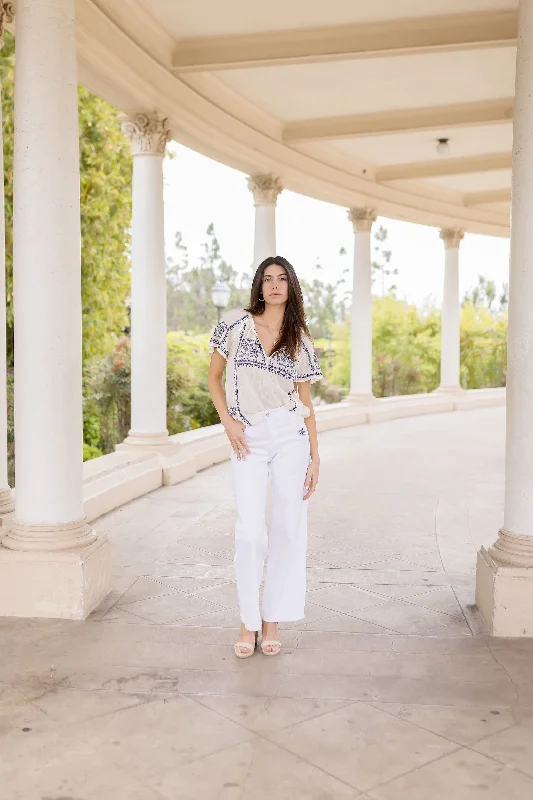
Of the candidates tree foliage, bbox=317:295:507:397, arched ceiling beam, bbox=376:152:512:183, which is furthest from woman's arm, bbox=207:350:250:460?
tree foliage, bbox=317:295:507:397

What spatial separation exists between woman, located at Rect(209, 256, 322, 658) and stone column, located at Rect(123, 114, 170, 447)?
10.5 m

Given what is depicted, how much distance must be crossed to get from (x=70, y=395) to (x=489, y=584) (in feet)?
17.7

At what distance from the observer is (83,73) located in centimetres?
1616

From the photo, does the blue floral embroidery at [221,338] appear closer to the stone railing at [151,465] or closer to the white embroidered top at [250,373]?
Result: the white embroidered top at [250,373]

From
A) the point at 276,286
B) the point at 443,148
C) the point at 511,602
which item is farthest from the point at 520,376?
the point at 443,148

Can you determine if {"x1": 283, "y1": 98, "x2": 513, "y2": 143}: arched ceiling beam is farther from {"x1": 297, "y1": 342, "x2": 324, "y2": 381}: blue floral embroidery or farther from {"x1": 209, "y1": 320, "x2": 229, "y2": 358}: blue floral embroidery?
{"x1": 209, "y1": 320, "x2": 229, "y2": 358}: blue floral embroidery

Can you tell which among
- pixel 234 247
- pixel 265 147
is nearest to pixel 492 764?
pixel 265 147

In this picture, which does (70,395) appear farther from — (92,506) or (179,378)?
(179,378)

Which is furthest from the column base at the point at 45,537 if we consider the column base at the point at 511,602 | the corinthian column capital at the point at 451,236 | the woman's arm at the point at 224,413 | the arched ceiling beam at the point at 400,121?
the corinthian column capital at the point at 451,236

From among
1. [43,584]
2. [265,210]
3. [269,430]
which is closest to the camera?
[269,430]

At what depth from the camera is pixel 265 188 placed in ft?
85.0

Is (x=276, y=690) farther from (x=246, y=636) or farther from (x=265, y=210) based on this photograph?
(x=265, y=210)

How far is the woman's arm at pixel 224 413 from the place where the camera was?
8.34 meters

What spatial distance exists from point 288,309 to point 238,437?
4.61ft
